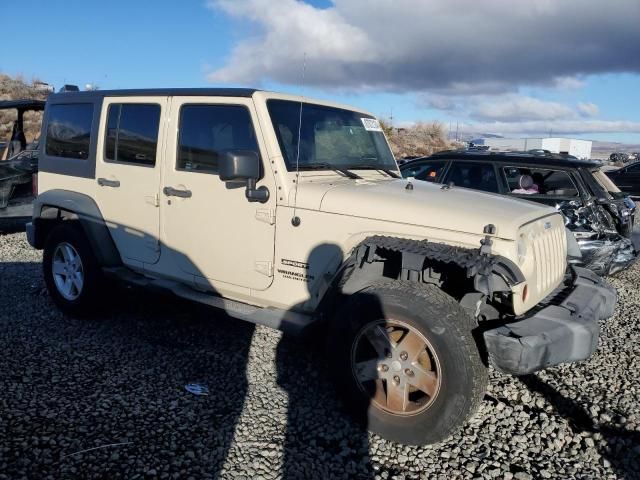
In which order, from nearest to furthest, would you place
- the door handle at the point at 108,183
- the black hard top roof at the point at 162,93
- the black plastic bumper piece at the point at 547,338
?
the black plastic bumper piece at the point at 547,338 < the black hard top roof at the point at 162,93 < the door handle at the point at 108,183

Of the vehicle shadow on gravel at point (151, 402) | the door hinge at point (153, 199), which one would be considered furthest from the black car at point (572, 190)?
the door hinge at point (153, 199)

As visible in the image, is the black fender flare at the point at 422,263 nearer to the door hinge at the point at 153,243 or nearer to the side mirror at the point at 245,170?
the side mirror at the point at 245,170

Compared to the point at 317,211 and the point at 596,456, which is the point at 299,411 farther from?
the point at 596,456

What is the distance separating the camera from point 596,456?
10.0 feet

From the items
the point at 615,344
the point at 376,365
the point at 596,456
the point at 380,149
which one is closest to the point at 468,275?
the point at 376,365

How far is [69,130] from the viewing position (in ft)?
16.3

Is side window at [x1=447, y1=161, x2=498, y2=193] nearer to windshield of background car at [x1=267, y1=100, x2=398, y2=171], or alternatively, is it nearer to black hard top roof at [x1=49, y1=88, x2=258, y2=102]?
windshield of background car at [x1=267, y1=100, x2=398, y2=171]

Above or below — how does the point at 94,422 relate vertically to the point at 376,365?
below

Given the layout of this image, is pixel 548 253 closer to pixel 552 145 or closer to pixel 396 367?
pixel 396 367

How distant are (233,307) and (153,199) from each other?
3.87ft

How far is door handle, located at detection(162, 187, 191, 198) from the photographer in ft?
13.1

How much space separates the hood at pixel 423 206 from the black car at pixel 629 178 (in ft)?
54.2

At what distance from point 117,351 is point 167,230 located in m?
1.07

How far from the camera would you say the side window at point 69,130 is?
4793 millimetres
